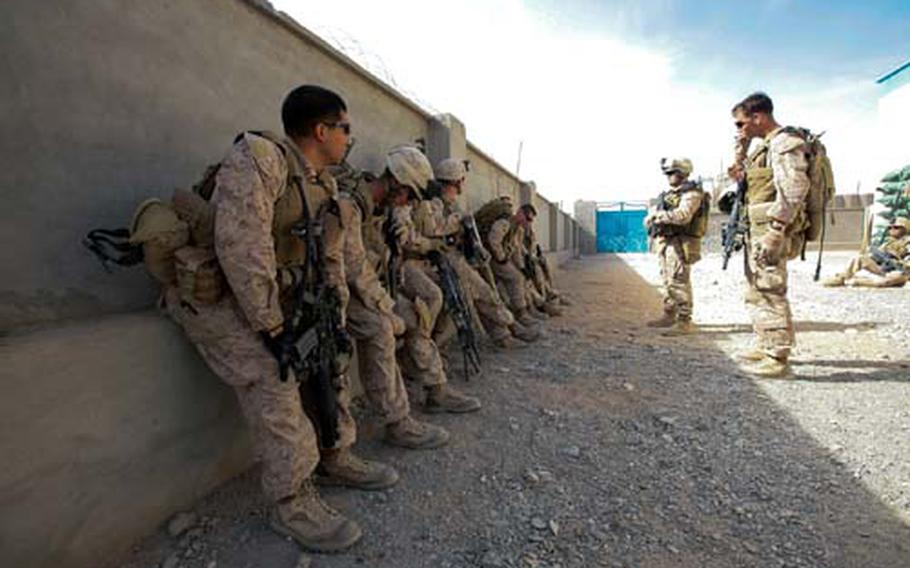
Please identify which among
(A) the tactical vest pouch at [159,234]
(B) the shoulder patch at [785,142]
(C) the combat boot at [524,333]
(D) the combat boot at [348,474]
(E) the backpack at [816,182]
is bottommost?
(D) the combat boot at [348,474]

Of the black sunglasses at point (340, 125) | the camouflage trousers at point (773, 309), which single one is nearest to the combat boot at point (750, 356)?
the camouflage trousers at point (773, 309)

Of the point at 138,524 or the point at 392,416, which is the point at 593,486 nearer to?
the point at 392,416

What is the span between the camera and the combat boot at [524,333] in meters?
4.55

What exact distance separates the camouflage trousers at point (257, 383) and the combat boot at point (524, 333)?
10.1ft

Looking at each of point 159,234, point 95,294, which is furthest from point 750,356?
point 95,294

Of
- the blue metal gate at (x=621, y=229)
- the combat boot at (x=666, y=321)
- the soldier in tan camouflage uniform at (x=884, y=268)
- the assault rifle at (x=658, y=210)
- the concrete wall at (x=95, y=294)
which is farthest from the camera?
the blue metal gate at (x=621, y=229)

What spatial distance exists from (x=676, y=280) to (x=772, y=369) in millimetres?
1806

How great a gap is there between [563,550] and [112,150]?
2.09 m

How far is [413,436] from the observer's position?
93.8 inches

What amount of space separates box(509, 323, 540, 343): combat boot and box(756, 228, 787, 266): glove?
76.3 inches

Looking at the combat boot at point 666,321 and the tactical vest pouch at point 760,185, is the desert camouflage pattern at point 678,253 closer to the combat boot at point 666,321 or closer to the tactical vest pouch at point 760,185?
the combat boot at point 666,321

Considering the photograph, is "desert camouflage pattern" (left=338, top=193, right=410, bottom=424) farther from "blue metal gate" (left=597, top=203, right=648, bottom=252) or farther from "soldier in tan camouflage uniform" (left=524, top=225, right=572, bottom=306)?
"blue metal gate" (left=597, top=203, right=648, bottom=252)

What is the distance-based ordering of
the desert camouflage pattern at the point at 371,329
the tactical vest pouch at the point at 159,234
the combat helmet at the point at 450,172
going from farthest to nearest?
the combat helmet at the point at 450,172 < the desert camouflage pattern at the point at 371,329 < the tactical vest pouch at the point at 159,234

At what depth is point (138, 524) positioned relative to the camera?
1.61 metres
